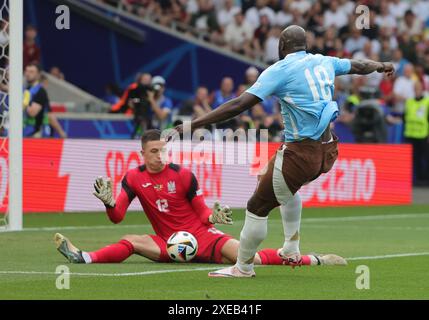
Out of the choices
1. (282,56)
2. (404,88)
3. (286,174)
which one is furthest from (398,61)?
(286,174)

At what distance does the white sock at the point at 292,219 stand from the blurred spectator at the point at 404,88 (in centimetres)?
1707

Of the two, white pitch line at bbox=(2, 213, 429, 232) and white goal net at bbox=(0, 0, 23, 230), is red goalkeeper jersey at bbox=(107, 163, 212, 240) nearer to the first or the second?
white goal net at bbox=(0, 0, 23, 230)

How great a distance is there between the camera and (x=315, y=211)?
21.8 m

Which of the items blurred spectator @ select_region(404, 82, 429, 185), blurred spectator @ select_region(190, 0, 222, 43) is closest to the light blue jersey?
blurred spectator @ select_region(404, 82, 429, 185)

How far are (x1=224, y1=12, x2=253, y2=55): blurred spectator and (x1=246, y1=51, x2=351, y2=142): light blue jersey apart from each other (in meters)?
19.6

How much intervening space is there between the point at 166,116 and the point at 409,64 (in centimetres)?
727

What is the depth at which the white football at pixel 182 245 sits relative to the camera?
1231cm

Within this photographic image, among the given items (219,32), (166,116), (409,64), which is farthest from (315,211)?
(219,32)

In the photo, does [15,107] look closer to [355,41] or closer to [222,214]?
[222,214]

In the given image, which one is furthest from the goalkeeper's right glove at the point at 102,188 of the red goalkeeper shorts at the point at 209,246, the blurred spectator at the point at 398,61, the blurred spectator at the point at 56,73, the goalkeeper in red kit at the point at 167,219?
the blurred spectator at the point at 398,61

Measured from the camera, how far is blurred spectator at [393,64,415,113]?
28453 millimetres

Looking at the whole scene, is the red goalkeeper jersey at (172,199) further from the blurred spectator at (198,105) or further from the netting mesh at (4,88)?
the blurred spectator at (198,105)

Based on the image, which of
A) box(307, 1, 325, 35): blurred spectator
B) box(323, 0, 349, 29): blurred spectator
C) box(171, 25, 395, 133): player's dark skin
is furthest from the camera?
box(323, 0, 349, 29): blurred spectator

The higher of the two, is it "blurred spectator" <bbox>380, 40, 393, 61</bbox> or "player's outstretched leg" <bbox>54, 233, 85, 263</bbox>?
"blurred spectator" <bbox>380, 40, 393, 61</bbox>
